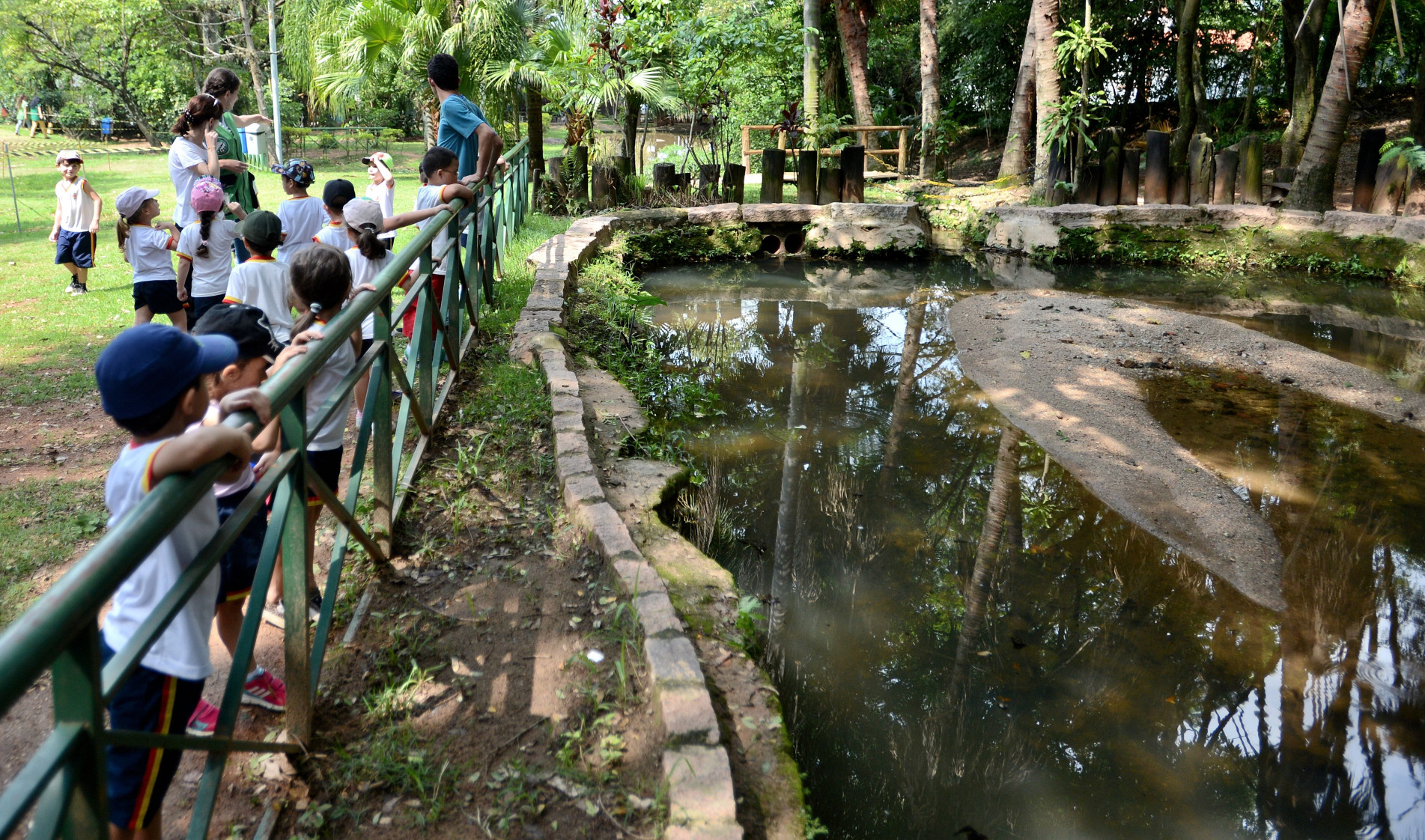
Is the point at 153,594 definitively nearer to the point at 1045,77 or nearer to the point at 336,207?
the point at 336,207

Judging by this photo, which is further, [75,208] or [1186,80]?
[1186,80]

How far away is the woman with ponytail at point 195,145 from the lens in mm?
4918

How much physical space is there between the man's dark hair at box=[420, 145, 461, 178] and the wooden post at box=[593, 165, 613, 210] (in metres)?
6.62

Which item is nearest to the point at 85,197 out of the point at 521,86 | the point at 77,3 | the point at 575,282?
the point at 575,282

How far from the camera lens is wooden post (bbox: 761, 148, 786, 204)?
12070 millimetres

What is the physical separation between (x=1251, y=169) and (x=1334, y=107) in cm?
144

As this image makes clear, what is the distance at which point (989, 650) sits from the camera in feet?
12.4

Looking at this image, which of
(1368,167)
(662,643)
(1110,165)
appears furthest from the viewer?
(1110,165)

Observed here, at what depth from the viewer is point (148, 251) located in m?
5.10

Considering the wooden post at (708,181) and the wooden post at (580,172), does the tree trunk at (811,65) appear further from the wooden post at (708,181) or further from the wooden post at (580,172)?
the wooden post at (580,172)

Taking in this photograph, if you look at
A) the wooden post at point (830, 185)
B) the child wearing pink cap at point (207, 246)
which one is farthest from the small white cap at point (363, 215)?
the wooden post at point (830, 185)

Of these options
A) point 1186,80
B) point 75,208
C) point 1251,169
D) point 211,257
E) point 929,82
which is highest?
point 929,82

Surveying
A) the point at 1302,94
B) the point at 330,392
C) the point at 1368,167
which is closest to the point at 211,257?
the point at 330,392

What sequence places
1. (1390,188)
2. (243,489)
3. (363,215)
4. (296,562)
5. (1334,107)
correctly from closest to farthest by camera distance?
(296,562)
(243,489)
(363,215)
(1334,107)
(1390,188)
